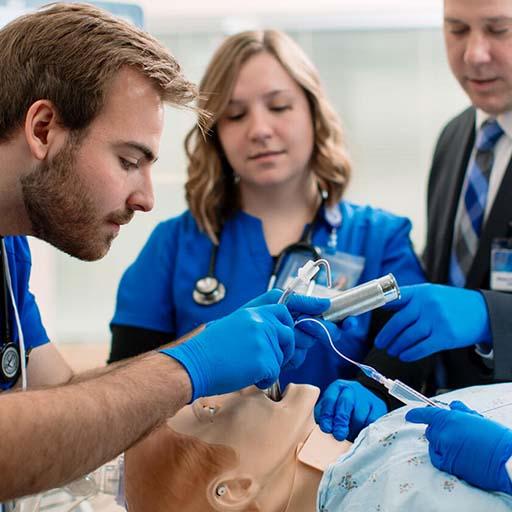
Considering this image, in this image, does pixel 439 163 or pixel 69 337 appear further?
pixel 69 337

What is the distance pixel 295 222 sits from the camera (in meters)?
1.93

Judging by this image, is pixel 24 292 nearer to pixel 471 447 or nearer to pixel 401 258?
pixel 401 258

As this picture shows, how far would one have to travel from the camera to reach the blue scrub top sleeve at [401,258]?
182 cm

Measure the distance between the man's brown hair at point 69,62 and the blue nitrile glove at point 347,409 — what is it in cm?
62

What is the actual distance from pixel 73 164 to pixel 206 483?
1.85 ft

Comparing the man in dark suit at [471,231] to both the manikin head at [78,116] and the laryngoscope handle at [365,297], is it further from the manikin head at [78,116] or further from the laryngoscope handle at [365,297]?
the manikin head at [78,116]

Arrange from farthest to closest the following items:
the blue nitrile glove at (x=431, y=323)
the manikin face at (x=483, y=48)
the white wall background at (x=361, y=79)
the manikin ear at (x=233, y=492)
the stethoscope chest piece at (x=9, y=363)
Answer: the white wall background at (x=361, y=79), the manikin face at (x=483, y=48), the blue nitrile glove at (x=431, y=323), the stethoscope chest piece at (x=9, y=363), the manikin ear at (x=233, y=492)

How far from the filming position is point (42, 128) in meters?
1.28

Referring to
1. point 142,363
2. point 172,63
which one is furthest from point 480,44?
point 142,363

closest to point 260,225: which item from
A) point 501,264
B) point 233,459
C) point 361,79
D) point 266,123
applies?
point 266,123

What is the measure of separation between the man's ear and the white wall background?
2.26 metres

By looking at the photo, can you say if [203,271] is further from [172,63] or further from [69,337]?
[69,337]

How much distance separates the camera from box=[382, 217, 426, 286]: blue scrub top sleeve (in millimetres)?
1819

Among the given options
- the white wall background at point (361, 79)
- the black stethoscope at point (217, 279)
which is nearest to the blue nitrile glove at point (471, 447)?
the black stethoscope at point (217, 279)
